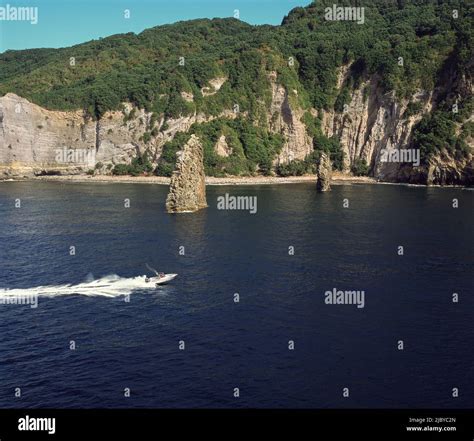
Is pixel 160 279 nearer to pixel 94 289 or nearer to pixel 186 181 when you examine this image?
pixel 94 289

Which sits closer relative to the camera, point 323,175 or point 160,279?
point 160,279

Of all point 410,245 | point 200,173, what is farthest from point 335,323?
point 200,173

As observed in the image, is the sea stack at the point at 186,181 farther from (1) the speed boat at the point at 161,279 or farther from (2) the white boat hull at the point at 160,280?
(2) the white boat hull at the point at 160,280

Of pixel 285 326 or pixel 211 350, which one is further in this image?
pixel 285 326

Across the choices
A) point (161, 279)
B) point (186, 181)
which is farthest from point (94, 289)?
point (186, 181)

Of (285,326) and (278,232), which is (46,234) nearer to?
(278,232)

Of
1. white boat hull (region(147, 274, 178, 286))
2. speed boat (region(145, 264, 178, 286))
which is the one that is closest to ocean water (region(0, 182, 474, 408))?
speed boat (region(145, 264, 178, 286))
